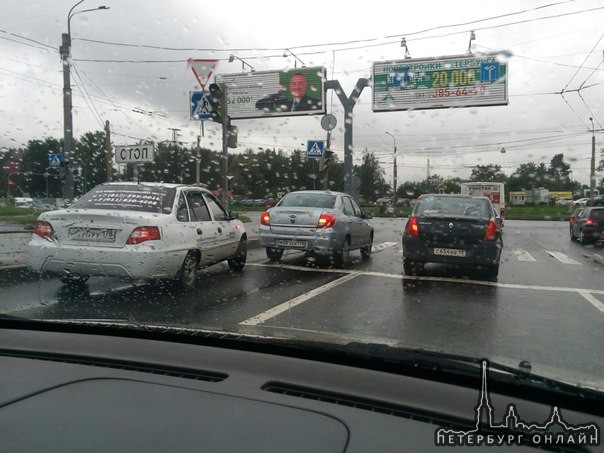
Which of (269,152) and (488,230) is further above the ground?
(269,152)

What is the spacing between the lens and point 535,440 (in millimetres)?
1743

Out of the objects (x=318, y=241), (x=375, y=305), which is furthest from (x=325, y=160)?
(x=375, y=305)

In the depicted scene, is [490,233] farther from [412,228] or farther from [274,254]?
[274,254]

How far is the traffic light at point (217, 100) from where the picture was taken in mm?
13016

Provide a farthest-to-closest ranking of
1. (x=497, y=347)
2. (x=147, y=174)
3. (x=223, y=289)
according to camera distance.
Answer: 1. (x=147, y=174)
2. (x=223, y=289)
3. (x=497, y=347)

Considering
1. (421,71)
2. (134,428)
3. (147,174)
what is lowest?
(134,428)

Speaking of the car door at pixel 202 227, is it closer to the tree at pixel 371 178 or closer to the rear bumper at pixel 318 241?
the rear bumper at pixel 318 241

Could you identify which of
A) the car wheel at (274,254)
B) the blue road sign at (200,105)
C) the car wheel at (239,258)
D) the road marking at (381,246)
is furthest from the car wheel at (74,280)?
the road marking at (381,246)

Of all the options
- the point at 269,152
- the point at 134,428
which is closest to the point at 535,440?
the point at 134,428

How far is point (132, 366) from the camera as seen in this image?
250cm

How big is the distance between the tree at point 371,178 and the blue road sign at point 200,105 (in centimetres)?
874

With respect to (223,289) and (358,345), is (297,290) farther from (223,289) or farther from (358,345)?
(358,345)

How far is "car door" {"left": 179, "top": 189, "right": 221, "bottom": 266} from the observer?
728cm

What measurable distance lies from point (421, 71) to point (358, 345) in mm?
24100
